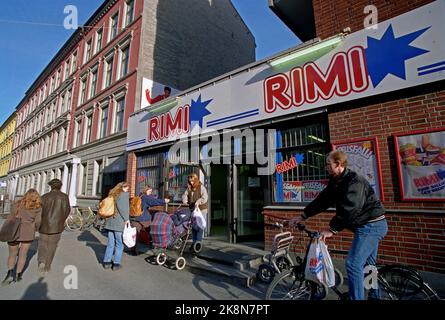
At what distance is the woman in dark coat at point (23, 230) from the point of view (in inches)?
195

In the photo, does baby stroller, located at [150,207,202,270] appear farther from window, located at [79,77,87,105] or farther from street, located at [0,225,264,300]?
window, located at [79,77,87,105]

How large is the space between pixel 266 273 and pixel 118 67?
1546cm

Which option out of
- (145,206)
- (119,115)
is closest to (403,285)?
(145,206)

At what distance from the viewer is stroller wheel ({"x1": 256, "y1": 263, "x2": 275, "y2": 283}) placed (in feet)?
15.4

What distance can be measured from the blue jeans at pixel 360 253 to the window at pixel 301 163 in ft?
9.40

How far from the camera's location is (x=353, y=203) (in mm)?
2814

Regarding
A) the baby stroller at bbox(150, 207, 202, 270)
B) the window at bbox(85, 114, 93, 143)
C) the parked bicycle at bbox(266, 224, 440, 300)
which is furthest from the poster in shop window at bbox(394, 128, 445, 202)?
the window at bbox(85, 114, 93, 143)

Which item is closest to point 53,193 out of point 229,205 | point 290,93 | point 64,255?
point 64,255

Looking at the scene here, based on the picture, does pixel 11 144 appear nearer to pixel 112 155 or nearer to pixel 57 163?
pixel 57 163

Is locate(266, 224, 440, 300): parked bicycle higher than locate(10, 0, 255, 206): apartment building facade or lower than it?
lower

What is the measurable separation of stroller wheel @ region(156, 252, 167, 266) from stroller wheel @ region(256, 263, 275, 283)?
2398 mm

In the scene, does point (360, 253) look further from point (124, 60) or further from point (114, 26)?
point (114, 26)
